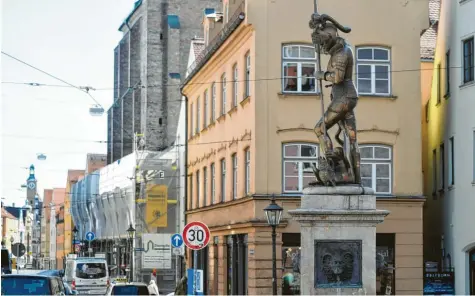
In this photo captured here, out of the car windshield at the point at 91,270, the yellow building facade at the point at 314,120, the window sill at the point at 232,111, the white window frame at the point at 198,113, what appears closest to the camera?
the yellow building facade at the point at 314,120

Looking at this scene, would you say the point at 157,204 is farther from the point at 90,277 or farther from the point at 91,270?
the point at 90,277

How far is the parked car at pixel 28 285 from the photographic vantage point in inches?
864

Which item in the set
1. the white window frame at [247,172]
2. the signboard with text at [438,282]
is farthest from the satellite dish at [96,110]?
the signboard with text at [438,282]

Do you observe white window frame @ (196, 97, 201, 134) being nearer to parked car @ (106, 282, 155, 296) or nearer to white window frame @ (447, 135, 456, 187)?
white window frame @ (447, 135, 456, 187)

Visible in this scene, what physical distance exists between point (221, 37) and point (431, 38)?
24.5 ft

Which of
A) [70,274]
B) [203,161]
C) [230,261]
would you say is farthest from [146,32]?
[230,261]

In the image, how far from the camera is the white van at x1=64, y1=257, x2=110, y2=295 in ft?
162

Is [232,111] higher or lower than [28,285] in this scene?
higher

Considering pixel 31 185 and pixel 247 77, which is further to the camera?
pixel 31 185

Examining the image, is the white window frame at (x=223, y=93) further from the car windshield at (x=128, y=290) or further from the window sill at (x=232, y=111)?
the car windshield at (x=128, y=290)

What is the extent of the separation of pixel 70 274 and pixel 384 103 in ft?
79.4

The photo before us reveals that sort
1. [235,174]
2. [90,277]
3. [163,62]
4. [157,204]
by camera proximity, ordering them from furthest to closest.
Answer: [163,62]
[157,204]
[90,277]
[235,174]

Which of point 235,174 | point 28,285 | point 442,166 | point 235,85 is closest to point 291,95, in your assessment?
point 235,85

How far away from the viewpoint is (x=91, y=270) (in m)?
50.2
